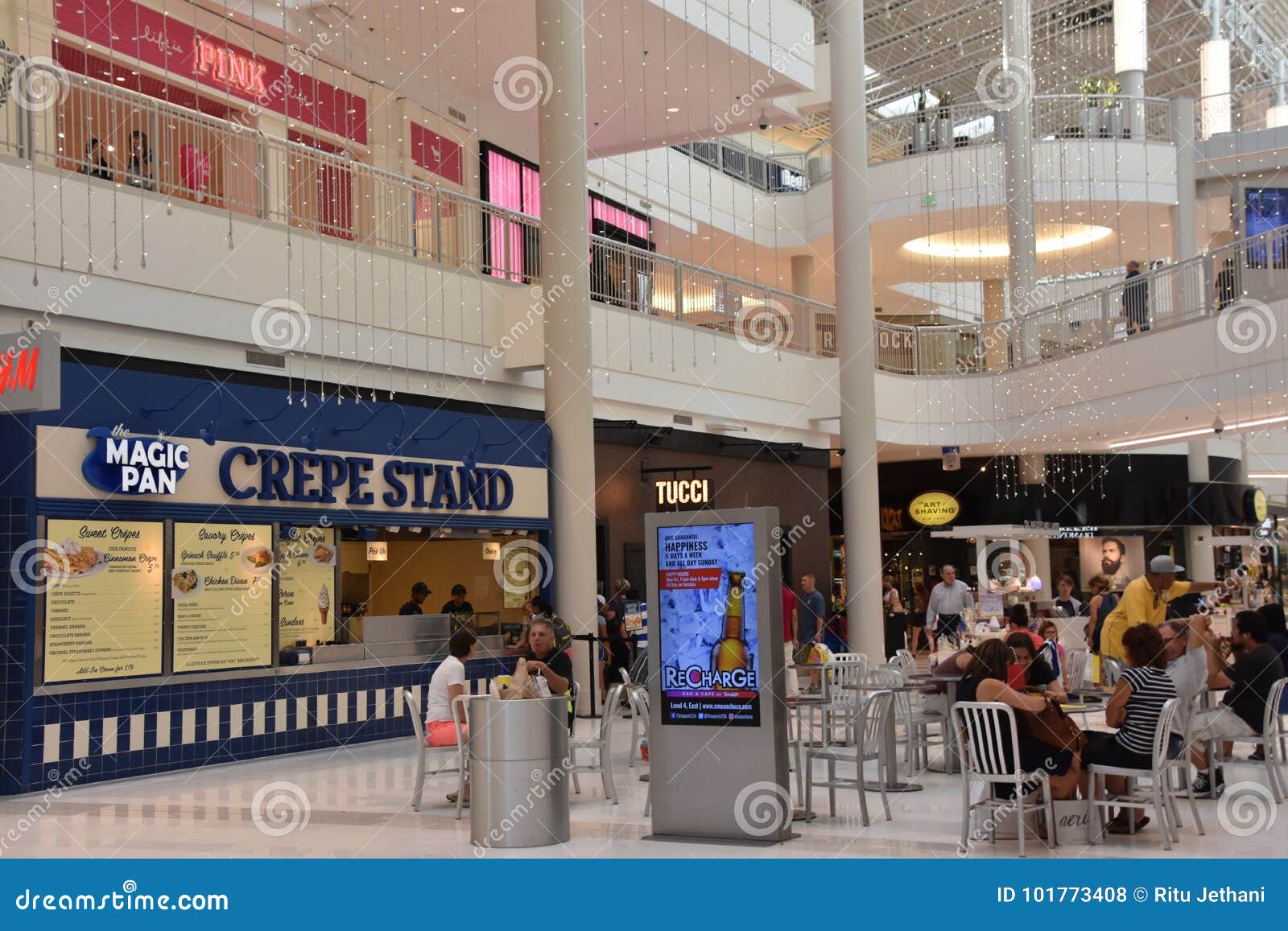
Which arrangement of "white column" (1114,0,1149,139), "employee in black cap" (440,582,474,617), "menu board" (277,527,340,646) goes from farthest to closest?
1. "white column" (1114,0,1149,139)
2. "employee in black cap" (440,582,474,617)
3. "menu board" (277,527,340,646)

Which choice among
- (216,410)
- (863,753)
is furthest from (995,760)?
(216,410)

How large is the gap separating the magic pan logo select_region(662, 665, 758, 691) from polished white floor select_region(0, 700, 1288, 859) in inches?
34.2

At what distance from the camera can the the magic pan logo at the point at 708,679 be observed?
7852 mm

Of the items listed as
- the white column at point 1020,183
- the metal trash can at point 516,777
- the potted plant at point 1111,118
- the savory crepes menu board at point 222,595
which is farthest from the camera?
the potted plant at point 1111,118

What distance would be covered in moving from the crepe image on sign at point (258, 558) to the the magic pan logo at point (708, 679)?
5.43m

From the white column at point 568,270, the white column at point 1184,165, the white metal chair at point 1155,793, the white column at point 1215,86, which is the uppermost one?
the white column at point 1215,86

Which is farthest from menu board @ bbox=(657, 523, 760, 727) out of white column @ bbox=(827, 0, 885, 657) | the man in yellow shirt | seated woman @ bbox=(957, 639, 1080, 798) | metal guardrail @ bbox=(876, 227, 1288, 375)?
white column @ bbox=(827, 0, 885, 657)

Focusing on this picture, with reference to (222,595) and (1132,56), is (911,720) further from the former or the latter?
(1132,56)

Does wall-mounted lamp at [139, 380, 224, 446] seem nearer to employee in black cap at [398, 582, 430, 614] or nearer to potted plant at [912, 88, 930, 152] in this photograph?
employee in black cap at [398, 582, 430, 614]

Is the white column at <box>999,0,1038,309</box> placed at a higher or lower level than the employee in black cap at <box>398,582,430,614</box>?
higher

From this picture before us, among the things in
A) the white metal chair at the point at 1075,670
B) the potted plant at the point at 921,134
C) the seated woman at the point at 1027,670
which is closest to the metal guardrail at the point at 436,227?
the potted plant at the point at 921,134

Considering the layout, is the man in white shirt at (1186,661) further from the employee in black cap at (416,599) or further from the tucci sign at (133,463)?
the employee in black cap at (416,599)

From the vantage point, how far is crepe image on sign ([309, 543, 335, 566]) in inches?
523
